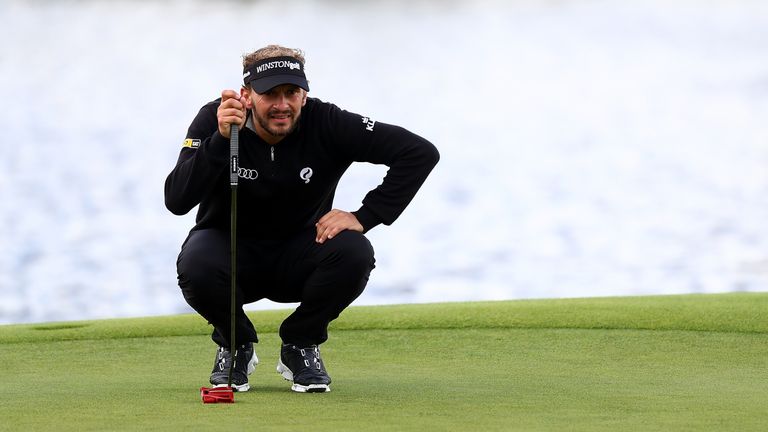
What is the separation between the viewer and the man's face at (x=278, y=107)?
366 cm

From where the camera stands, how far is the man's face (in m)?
3.66

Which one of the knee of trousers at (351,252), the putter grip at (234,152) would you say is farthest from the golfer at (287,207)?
the putter grip at (234,152)

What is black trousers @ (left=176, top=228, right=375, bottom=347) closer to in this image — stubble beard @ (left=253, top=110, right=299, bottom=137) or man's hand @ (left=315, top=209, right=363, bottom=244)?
→ man's hand @ (left=315, top=209, right=363, bottom=244)

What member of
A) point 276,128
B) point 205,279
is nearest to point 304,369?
point 205,279

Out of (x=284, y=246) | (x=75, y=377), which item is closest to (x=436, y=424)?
(x=284, y=246)

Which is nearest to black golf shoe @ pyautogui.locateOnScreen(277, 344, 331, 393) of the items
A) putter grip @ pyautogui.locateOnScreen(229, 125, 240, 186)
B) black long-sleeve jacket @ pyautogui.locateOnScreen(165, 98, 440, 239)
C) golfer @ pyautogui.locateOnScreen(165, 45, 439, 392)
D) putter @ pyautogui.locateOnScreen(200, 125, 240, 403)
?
golfer @ pyautogui.locateOnScreen(165, 45, 439, 392)

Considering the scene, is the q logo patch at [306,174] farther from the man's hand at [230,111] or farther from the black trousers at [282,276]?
the man's hand at [230,111]

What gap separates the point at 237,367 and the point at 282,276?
13.8 inches

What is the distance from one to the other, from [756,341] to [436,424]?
2950mm

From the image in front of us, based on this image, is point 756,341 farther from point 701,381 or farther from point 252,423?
point 252,423

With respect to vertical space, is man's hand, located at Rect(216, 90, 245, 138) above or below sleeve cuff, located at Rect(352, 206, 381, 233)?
above

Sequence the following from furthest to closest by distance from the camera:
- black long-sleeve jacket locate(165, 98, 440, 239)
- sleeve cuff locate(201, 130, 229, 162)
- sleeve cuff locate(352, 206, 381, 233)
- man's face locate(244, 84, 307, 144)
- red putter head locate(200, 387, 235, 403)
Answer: sleeve cuff locate(352, 206, 381, 233), black long-sleeve jacket locate(165, 98, 440, 239), man's face locate(244, 84, 307, 144), sleeve cuff locate(201, 130, 229, 162), red putter head locate(200, 387, 235, 403)

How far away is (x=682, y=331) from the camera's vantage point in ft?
18.3

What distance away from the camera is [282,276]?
155 inches
